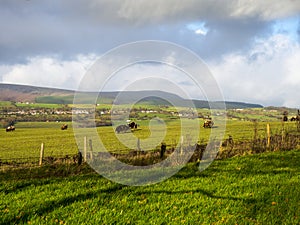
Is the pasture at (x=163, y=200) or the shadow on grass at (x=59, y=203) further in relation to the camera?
the pasture at (x=163, y=200)

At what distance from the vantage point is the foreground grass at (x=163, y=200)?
24.3 feet

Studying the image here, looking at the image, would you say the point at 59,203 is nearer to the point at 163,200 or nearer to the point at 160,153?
A: the point at 163,200

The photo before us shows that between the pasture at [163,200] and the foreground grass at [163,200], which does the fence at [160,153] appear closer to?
the pasture at [163,200]

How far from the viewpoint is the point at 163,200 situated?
8898 mm

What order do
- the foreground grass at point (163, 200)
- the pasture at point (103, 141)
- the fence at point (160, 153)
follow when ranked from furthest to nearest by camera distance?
the pasture at point (103, 141) < the fence at point (160, 153) < the foreground grass at point (163, 200)

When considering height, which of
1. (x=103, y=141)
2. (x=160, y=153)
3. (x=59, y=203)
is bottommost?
(x=103, y=141)

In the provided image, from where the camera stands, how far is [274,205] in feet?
28.8

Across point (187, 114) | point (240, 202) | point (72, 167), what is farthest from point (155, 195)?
point (72, 167)

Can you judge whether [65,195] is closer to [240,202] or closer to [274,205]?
[240,202]

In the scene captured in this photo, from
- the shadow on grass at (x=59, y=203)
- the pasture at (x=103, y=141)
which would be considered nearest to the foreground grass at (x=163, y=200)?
the shadow on grass at (x=59, y=203)

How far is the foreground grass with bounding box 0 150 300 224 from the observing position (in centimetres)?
740

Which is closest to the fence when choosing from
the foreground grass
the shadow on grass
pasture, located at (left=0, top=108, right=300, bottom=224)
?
pasture, located at (left=0, top=108, right=300, bottom=224)

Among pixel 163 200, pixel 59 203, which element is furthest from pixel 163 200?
pixel 59 203

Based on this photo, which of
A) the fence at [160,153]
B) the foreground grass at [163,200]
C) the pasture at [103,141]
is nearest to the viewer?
the foreground grass at [163,200]
